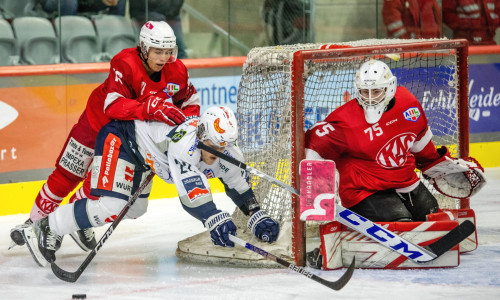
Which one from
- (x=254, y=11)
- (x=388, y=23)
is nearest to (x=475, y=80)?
(x=388, y=23)

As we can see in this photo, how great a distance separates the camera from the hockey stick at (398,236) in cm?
436

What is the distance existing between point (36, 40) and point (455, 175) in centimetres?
260

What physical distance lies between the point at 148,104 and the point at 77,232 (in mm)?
927

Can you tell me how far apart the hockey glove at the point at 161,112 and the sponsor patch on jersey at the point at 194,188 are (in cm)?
27

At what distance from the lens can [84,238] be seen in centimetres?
502

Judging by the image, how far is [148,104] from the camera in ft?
14.6

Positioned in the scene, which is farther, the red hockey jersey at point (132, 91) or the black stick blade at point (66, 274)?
the red hockey jersey at point (132, 91)

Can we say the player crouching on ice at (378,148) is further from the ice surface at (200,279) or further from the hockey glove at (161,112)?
the hockey glove at (161,112)

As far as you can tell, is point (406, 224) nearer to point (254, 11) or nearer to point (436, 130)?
point (436, 130)

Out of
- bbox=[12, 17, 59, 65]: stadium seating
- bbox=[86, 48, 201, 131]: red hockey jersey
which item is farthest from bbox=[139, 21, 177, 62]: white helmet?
bbox=[12, 17, 59, 65]: stadium seating

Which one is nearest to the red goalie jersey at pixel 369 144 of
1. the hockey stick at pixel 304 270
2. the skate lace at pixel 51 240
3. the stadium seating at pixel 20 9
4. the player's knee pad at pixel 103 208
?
the hockey stick at pixel 304 270

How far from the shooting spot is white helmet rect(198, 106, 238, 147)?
166 inches

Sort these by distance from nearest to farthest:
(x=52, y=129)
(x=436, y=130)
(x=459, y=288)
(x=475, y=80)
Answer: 1. (x=459, y=288)
2. (x=436, y=130)
3. (x=52, y=129)
4. (x=475, y=80)

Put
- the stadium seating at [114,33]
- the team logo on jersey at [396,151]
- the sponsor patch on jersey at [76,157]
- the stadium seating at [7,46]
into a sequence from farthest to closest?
the stadium seating at [114,33] → the stadium seating at [7,46] → the sponsor patch on jersey at [76,157] → the team logo on jersey at [396,151]
